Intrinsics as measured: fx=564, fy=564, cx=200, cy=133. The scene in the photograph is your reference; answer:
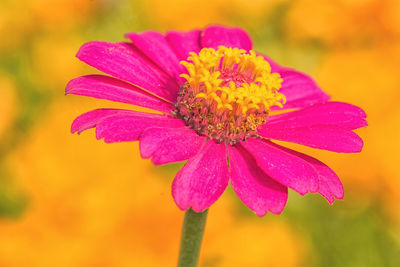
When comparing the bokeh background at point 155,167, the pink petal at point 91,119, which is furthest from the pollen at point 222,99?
the bokeh background at point 155,167

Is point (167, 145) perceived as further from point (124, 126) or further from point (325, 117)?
point (325, 117)

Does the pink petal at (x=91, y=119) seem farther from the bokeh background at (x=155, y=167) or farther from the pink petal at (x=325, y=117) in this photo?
the bokeh background at (x=155, y=167)

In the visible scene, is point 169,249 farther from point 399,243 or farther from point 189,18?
point 189,18

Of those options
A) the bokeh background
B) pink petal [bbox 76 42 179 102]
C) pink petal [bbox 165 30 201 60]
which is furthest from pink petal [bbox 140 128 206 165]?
the bokeh background

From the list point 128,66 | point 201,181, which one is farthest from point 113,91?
point 201,181

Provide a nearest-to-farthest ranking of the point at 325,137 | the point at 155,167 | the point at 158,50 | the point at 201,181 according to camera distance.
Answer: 1. the point at 201,181
2. the point at 325,137
3. the point at 158,50
4. the point at 155,167
